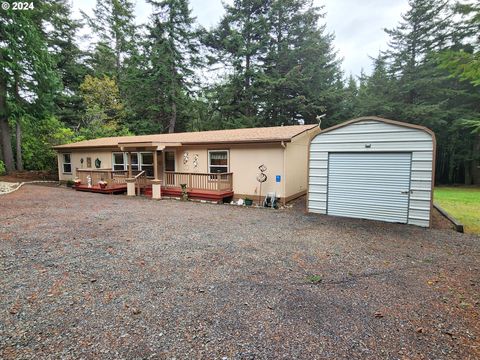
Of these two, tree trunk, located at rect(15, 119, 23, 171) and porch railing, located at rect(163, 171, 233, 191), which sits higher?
tree trunk, located at rect(15, 119, 23, 171)

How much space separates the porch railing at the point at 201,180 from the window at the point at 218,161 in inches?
21.1

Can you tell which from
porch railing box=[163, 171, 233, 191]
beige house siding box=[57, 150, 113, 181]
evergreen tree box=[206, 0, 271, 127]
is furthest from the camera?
evergreen tree box=[206, 0, 271, 127]

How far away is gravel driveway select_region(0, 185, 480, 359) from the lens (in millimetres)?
2307

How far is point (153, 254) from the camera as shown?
4.52 metres

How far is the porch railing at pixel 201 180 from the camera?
10289 mm

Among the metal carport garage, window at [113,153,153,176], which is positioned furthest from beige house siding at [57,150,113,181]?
the metal carport garage

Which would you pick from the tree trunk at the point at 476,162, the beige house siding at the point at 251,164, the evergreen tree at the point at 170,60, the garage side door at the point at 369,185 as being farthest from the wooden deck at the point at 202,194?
the tree trunk at the point at 476,162

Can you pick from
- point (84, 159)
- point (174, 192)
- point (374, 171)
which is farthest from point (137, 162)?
point (374, 171)

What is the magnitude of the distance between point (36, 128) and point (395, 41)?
27.6 meters

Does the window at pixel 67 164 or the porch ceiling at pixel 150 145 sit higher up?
the porch ceiling at pixel 150 145

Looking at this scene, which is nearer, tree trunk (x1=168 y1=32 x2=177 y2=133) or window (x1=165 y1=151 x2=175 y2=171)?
window (x1=165 y1=151 x2=175 y2=171)

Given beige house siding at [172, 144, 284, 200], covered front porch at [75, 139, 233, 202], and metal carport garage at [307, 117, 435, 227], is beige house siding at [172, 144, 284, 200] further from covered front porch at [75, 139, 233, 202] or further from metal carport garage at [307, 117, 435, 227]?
metal carport garage at [307, 117, 435, 227]

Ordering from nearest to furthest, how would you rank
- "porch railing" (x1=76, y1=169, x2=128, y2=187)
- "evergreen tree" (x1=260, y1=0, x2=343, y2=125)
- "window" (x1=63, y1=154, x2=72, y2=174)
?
"porch railing" (x1=76, y1=169, x2=128, y2=187), "window" (x1=63, y1=154, x2=72, y2=174), "evergreen tree" (x1=260, y1=0, x2=343, y2=125)

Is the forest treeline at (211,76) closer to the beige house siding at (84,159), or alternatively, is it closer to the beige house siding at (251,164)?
the beige house siding at (84,159)
